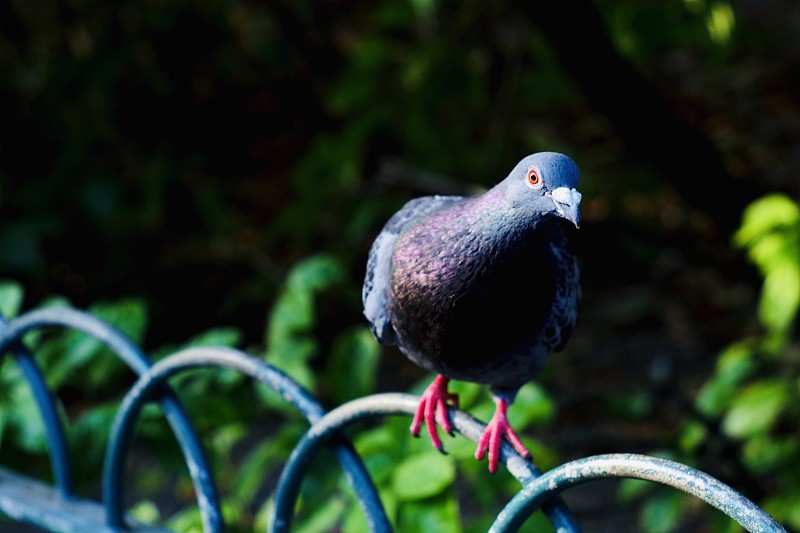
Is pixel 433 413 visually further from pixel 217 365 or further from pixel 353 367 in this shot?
pixel 353 367

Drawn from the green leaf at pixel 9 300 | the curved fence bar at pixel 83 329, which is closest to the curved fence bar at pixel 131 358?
the curved fence bar at pixel 83 329

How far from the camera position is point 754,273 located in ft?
10.9

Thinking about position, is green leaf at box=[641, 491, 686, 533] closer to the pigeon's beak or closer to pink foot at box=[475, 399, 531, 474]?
pink foot at box=[475, 399, 531, 474]

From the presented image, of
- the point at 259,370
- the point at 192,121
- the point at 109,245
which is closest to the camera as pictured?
the point at 259,370

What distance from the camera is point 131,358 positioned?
159cm

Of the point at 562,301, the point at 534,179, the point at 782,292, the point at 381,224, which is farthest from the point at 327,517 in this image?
the point at 381,224

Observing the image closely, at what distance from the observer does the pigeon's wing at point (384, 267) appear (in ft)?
4.60

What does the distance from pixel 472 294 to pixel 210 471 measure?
576 millimetres

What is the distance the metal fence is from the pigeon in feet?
0.26

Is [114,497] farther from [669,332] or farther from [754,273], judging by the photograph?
[669,332]

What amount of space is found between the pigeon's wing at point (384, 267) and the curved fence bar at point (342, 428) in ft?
0.47

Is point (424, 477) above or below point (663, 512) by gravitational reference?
below

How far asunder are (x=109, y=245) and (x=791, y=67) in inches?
191

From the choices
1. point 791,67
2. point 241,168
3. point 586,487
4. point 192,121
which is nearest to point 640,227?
point 586,487
